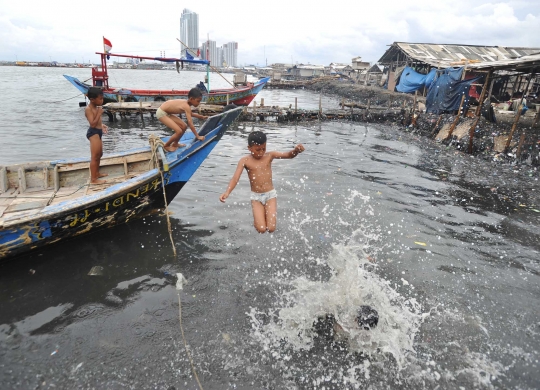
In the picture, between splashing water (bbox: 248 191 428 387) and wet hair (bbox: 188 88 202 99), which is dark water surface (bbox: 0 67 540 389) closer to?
splashing water (bbox: 248 191 428 387)

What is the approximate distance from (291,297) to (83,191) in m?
4.39

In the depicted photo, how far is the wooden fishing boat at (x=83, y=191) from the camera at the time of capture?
4793mm

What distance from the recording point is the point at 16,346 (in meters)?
3.75

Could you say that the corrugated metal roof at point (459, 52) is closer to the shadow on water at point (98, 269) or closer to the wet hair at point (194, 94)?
the wet hair at point (194, 94)

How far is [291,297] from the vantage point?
4727 mm

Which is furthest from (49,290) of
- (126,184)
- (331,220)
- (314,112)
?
(314,112)

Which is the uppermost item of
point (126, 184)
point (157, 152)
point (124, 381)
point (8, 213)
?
point (157, 152)

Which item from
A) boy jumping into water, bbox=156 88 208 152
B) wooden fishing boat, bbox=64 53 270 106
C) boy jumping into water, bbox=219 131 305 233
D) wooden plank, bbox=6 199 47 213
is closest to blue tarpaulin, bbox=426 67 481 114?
wooden fishing boat, bbox=64 53 270 106

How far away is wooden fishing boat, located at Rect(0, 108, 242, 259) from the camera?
4.79 meters

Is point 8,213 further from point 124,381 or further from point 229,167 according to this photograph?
point 229,167

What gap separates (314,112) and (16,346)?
21.3m

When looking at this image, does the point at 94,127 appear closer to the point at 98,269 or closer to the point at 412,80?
the point at 98,269

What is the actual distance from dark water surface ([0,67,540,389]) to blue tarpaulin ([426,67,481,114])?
28.9 ft

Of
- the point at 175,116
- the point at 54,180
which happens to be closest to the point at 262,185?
the point at 175,116
